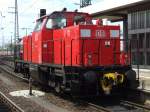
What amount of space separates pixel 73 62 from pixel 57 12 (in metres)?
2.80

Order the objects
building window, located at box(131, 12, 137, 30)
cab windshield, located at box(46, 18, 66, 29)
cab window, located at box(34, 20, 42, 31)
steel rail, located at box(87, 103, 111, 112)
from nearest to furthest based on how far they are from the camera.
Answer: steel rail, located at box(87, 103, 111, 112), cab windshield, located at box(46, 18, 66, 29), cab window, located at box(34, 20, 42, 31), building window, located at box(131, 12, 137, 30)

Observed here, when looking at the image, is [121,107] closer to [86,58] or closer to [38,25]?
[86,58]

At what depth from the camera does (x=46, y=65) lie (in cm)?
1570

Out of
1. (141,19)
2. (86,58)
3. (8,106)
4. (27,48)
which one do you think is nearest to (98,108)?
(86,58)

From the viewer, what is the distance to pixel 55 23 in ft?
52.6

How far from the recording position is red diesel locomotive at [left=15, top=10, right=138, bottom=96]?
1338cm

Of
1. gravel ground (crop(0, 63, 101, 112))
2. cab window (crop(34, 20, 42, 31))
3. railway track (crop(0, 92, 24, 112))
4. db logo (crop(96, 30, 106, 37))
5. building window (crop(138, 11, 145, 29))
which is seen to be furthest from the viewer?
building window (crop(138, 11, 145, 29))

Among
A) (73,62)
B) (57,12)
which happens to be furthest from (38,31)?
(73,62)

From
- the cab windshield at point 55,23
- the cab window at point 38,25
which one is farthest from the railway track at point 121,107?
the cab window at point 38,25

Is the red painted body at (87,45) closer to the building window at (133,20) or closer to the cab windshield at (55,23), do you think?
the cab windshield at (55,23)

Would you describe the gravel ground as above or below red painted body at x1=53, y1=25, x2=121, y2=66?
below

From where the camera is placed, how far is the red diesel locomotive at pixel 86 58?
13.4m

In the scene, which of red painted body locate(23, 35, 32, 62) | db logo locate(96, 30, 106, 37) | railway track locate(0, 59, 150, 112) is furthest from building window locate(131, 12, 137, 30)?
railway track locate(0, 59, 150, 112)

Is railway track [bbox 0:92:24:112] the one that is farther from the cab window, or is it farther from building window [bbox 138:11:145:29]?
building window [bbox 138:11:145:29]
